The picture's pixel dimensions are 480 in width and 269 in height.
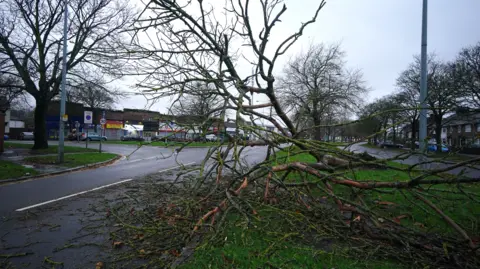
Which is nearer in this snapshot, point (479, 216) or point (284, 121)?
point (479, 216)

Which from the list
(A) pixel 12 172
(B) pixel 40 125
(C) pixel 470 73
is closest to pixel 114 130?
(B) pixel 40 125

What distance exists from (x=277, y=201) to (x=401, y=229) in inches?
65.9

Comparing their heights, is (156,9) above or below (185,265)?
above

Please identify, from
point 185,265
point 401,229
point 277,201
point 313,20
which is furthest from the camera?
point 313,20

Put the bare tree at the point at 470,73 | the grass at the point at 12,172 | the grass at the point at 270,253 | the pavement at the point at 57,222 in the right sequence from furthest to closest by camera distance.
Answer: the bare tree at the point at 470,73 < the grass at the point at 12,172 < the pavement at the point at 57,222 < the grass at the point at 270,253

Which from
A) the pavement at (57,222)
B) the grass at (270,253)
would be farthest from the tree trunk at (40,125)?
the grass at (270,253)

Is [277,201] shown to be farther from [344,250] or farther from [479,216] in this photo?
[479,216]

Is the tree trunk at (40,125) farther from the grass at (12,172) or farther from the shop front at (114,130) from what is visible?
the shop front at (114,130)

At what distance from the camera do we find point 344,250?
10.4 feet

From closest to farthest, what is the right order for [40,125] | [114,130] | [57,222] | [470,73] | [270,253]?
[270,253]
[57,222]
[40,125]
[470,73]
[114,130]

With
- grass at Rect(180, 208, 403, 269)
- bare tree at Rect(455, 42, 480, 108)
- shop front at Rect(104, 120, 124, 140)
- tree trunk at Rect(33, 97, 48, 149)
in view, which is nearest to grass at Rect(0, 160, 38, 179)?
grass at Rect(180, 208, 403, 269)

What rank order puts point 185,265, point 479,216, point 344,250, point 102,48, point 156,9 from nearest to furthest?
point 185,265, point 344,250, point 479,216, point 156,9, point 102,48

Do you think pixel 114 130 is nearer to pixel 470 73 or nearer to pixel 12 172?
pixel 12 172

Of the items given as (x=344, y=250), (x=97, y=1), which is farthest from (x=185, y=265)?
(x=97, y=1)
